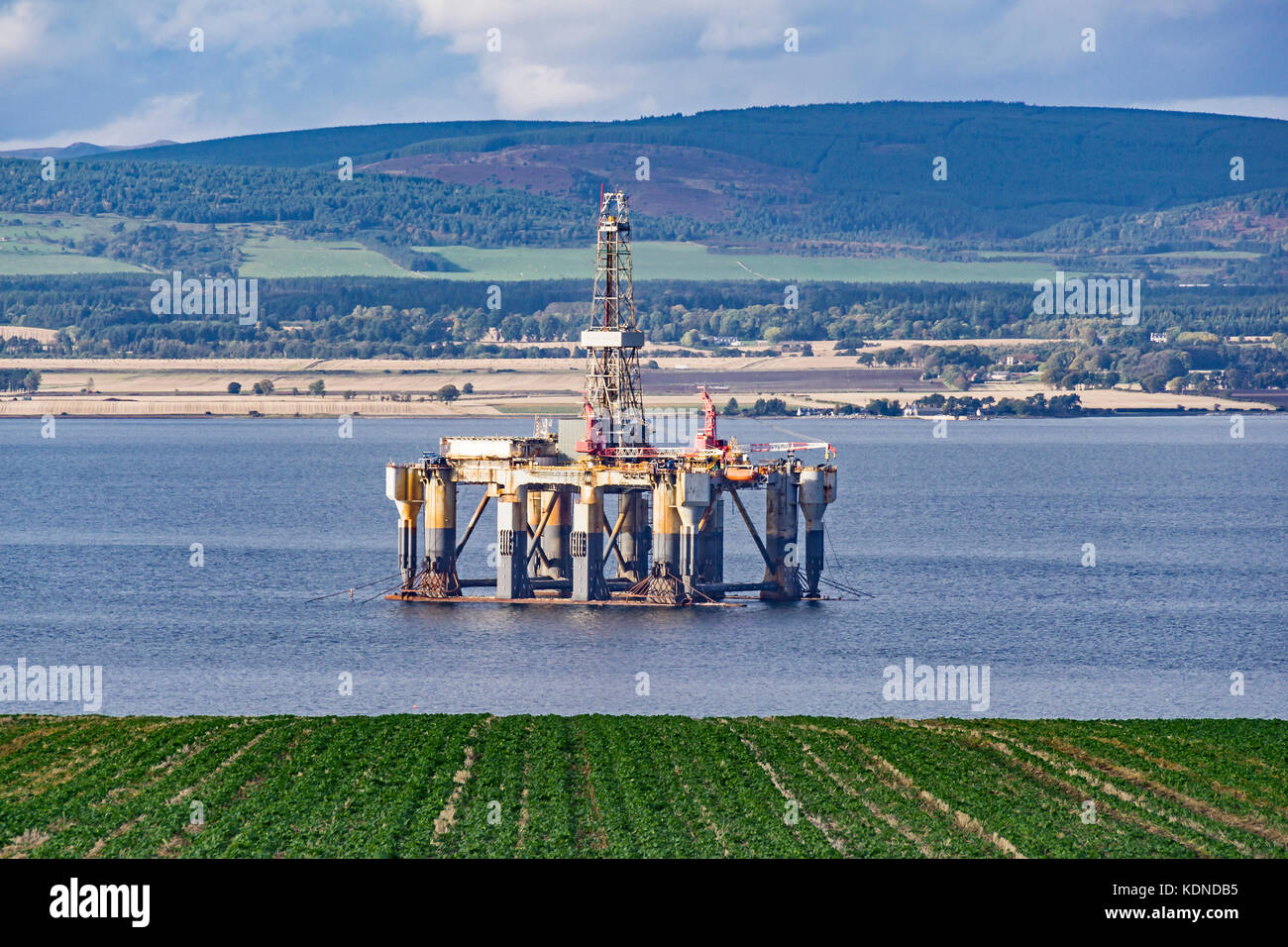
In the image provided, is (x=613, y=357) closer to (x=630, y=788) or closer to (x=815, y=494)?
(x=815, y=494)

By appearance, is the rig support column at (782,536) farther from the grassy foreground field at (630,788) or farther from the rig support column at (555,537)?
the grassy foreground field at (630,788)

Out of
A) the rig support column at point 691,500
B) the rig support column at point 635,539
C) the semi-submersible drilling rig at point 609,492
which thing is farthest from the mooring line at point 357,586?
the rig support column at point 691,500

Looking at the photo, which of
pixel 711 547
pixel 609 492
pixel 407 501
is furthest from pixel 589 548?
pixel 407 501

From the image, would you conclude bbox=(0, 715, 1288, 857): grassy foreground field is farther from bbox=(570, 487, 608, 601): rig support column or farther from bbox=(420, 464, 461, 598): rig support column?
bbox=(420, 464, 461, 598): rig support column

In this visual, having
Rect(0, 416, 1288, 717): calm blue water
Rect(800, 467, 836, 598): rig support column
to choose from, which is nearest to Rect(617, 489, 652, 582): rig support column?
Rect(0, 416, 1288, 717): calm blue water

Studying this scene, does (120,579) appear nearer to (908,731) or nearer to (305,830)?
(908,731)

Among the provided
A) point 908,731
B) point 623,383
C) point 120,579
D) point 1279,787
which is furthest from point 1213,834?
point 120,579
